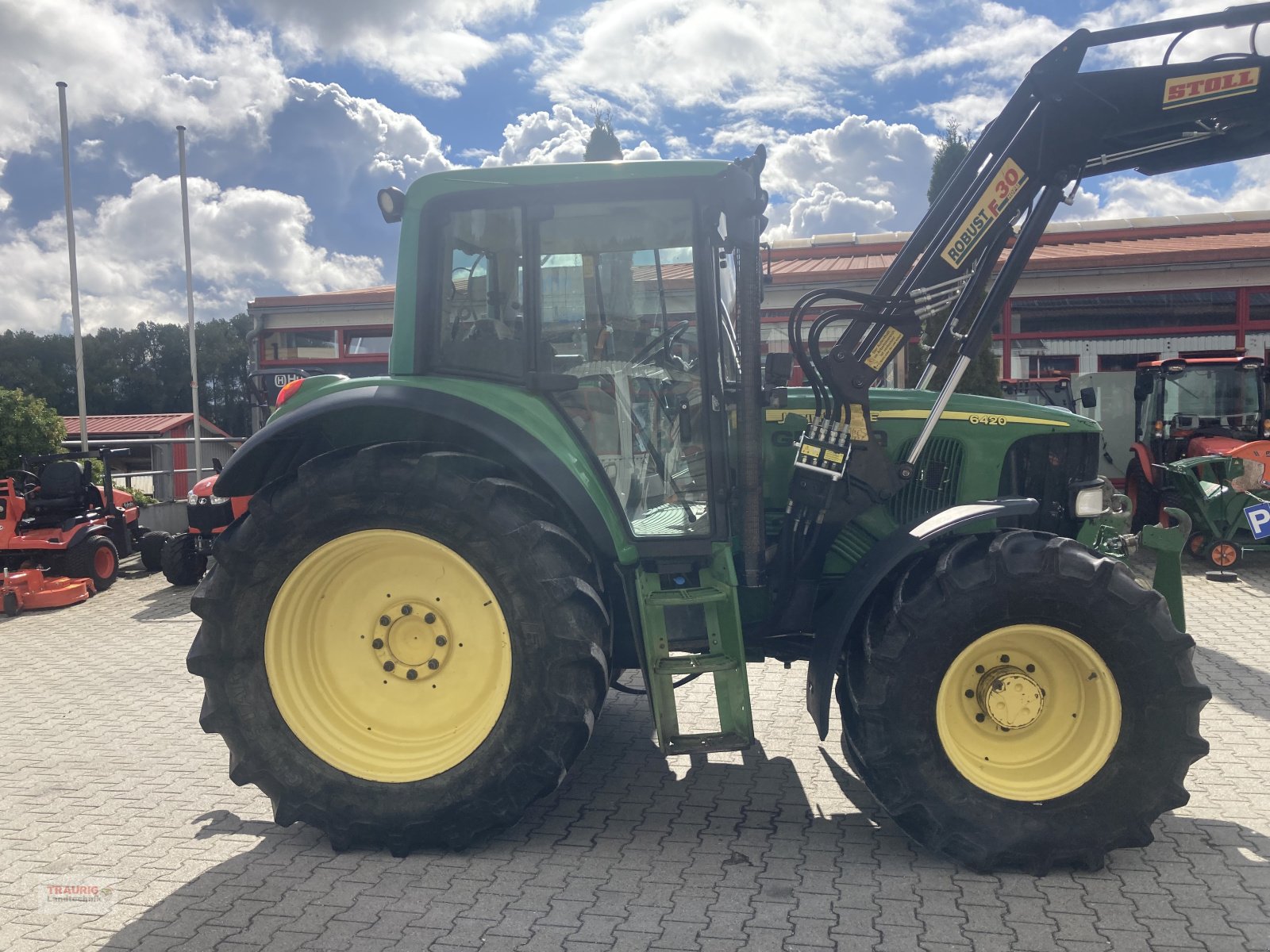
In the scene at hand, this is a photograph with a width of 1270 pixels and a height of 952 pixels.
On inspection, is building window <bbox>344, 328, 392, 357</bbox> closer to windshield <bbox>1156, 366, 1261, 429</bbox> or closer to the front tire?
the front tire

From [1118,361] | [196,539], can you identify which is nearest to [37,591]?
[196,539]

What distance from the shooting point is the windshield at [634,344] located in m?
3.64

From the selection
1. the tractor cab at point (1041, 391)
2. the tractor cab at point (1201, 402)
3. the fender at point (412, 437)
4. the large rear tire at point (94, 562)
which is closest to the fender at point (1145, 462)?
the tractor cab at point (1201, 402)

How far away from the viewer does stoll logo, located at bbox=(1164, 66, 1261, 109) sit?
3.68m

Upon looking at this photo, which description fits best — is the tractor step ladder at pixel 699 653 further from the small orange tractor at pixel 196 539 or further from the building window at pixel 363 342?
the building window at pixel 363 342

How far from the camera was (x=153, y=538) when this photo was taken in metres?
11.1

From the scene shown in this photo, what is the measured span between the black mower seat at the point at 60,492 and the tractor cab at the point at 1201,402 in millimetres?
12287

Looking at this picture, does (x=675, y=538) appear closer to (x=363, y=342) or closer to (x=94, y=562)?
(x=94, y=562)

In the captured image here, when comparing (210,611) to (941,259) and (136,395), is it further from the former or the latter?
(136,395)

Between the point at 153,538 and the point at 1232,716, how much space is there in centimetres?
1058

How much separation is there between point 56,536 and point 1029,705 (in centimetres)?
977

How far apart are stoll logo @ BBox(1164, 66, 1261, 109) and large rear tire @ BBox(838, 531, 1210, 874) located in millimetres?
1846

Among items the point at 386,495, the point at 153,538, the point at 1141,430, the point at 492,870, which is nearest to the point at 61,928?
the point at 492,870

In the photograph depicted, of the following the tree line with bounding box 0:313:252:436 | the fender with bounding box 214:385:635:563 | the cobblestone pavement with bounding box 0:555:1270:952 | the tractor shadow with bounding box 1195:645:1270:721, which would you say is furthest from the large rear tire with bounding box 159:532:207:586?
the tree line with bounding box 0:313:252:436
